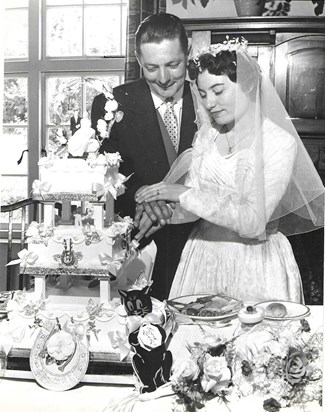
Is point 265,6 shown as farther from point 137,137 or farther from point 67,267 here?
point 67,267

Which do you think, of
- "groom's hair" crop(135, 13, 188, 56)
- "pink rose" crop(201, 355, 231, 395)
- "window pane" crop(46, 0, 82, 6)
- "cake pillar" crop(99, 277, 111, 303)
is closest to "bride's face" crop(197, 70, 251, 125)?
"groom's hair" crop(135, 13, 188, 56)

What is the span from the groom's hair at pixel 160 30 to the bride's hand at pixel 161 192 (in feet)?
1.25

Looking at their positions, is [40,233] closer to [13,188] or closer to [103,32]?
[13,188]

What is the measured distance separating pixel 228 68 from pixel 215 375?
83 centimetres

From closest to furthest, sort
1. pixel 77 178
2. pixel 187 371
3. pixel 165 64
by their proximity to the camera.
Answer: pixel 187 371 → pixel 77 178 → pixel 165 64

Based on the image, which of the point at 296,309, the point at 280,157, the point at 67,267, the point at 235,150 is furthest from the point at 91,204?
the point at 296,309

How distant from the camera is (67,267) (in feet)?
5.15

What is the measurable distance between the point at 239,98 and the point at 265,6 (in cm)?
27

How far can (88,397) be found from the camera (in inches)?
59.9

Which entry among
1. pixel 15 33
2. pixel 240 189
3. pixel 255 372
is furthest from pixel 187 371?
pixel 15 33

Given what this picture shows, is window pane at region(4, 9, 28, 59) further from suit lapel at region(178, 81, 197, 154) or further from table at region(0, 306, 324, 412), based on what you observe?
table at region(0, 306, 324, 412)

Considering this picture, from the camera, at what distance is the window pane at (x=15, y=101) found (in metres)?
1.72

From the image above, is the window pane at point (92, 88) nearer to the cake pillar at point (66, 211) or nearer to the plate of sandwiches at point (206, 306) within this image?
the cake pillar at point (66, 211)

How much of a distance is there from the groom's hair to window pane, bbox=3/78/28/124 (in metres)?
0.37
